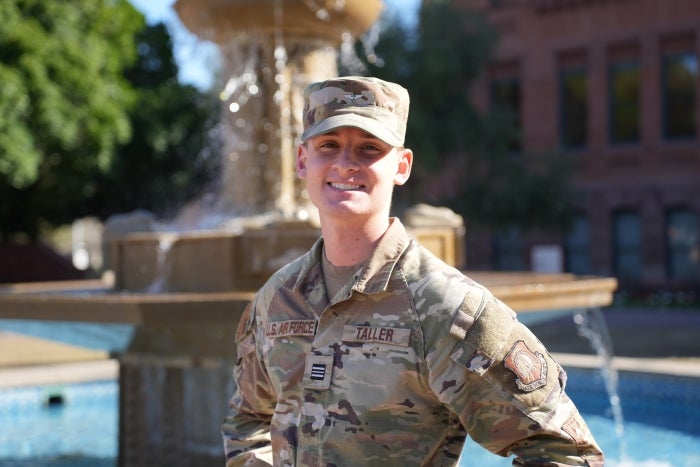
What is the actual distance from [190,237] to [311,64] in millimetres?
2549

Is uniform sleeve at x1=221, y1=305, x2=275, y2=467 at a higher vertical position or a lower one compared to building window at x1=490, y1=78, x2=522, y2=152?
lower

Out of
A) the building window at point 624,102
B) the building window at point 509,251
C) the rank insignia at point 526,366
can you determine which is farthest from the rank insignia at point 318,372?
the building window at point 509,251

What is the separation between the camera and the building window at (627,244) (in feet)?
87.9

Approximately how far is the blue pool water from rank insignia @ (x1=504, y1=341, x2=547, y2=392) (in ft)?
16.7

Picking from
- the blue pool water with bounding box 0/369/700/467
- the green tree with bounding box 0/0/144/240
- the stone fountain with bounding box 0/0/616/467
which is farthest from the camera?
the green tree with bounding box 0/0/144/240

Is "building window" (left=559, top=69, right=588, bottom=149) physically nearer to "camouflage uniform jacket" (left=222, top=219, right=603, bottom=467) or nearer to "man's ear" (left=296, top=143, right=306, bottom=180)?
"man's ear" (left=296, top=143, right=306, bottom=180)

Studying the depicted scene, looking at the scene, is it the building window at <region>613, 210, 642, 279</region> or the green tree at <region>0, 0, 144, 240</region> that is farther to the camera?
the building window at <region>613, 210, 642, 279</region>

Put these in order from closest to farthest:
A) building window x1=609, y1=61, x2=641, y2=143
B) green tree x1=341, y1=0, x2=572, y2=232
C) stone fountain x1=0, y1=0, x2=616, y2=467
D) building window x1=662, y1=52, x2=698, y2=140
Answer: stone fountain x1=0, y1=0, x2=616, y2=467
green tree x1=341, y1=0, x2=572, y2=232
building window x1=662, y1=52, x2=698, y2=140
building window x1=609, y1=61, x2=641, y2=143

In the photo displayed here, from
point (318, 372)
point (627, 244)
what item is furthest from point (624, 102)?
point (318, 372)

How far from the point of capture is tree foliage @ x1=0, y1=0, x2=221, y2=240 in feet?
60.8

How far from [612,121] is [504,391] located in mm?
26819

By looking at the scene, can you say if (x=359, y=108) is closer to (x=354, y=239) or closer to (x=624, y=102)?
(x=354, y=239)

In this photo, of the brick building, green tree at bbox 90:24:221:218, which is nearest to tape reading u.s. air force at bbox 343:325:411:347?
green tree at bbox 90:24:221:218

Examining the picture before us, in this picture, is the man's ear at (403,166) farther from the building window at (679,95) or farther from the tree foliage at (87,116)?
the building window at (679,95)
